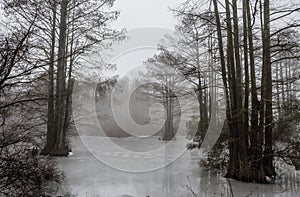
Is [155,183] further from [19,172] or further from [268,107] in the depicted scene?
[19,172]

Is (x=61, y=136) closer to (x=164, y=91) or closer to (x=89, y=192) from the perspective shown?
(x=89, y=192)

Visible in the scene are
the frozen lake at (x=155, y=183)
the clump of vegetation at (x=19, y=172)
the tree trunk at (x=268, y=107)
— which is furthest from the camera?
the tree trunk at (x=268, y=107)

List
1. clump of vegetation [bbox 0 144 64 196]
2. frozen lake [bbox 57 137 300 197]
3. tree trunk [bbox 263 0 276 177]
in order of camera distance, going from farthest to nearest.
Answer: tree trunk [bbox 263 0 276 177] < frozen lake [bbox 57 137 300 197] < clump of vegetation [bbox 0 144 64 196]

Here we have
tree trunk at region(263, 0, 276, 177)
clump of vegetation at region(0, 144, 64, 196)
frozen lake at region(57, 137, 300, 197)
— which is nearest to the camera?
clump of vegetation at region(0, 144, 64, 196)

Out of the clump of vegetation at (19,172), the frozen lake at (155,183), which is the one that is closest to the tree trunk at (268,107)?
the frozen lake at (155,183)

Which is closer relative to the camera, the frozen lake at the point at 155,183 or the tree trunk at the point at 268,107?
the frozen lake at the point at 155,183

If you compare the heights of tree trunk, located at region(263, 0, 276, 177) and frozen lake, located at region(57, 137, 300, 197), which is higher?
tree trunk, located at region(263, 0, 276, 177)

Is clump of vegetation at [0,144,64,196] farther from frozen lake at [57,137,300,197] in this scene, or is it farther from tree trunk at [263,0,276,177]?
tree trunk at [263,0,276,177]

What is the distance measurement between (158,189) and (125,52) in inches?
288

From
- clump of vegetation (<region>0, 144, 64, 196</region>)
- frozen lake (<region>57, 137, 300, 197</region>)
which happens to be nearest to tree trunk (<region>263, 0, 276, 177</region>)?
frozen lake (<region>57, 137, 300, 197</region>)

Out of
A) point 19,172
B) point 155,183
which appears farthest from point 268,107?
point 19,172

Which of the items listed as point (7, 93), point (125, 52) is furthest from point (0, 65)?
point (125, 52)

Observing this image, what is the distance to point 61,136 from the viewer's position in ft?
34.0

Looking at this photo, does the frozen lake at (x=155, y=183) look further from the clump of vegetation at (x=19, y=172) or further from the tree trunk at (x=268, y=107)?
the clump of vegetation at (x=19, y=172)
